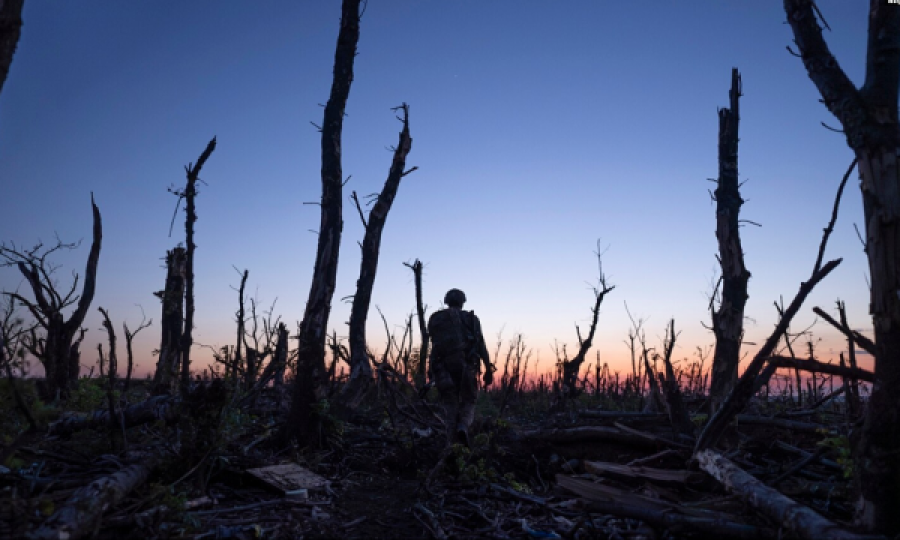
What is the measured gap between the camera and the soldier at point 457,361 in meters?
9.08

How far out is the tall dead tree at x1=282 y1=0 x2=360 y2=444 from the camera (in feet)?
30.0

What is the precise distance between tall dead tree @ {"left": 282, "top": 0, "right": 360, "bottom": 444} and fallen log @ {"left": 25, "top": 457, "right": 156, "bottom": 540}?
11.7 ft

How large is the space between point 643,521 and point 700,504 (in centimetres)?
84

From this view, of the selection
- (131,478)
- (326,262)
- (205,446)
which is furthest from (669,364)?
(131,478)

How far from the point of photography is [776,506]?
16.2 feet

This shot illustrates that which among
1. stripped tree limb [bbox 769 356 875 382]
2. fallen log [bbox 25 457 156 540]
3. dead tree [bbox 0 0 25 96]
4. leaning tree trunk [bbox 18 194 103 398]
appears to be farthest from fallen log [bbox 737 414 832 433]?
leaning tree trunk [bbox 18 194 103 398]

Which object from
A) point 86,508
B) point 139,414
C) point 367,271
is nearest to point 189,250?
point 367,271

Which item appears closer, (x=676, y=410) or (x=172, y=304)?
(x=676, y=410)

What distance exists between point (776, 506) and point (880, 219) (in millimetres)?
2543

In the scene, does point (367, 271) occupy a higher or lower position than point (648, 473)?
Answer: higher

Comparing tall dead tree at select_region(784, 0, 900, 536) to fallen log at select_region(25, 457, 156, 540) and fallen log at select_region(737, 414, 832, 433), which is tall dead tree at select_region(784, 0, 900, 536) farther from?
fallen log at select_region(25, 457, 156, 540)

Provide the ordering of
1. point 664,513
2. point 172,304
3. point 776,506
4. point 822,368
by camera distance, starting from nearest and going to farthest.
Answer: point 776,506 → point 822,368 → point 664,513 → point 172,304

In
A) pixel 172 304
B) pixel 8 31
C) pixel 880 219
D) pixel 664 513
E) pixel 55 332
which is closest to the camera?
pixel 880 219

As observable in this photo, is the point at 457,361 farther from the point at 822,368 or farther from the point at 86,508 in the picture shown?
the point at 86,508
